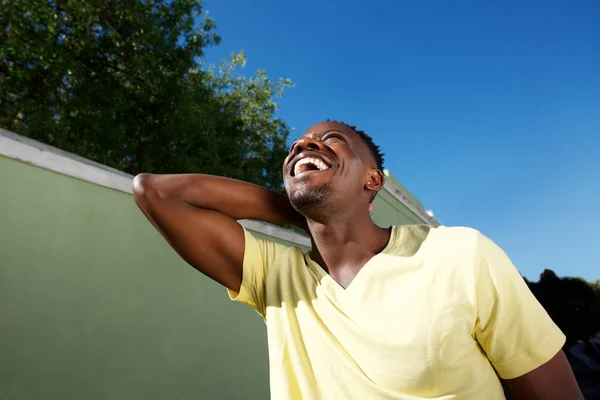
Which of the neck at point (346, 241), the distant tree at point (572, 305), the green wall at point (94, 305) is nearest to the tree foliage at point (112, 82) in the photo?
the green wall at point (94, 305)

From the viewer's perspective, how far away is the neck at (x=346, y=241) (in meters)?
1.50

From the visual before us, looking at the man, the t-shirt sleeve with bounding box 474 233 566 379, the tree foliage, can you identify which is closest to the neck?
the man

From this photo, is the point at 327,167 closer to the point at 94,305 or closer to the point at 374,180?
the point at 374,180

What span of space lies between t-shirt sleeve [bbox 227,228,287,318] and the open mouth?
0.33 meters

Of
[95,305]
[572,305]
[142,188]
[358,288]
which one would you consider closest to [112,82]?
[95,305]

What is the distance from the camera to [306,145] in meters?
1.68

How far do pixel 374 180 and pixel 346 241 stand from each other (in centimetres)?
35

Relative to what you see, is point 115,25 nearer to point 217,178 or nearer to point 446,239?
point 217,178

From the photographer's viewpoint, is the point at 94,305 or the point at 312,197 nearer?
the point at 312,197

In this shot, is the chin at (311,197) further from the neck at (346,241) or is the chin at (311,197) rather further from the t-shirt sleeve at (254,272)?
the t-shirt sleeve at (254,272)

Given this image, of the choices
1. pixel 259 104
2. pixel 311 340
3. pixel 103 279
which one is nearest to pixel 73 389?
pixel 103 279

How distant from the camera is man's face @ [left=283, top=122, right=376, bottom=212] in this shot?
4.97 ft

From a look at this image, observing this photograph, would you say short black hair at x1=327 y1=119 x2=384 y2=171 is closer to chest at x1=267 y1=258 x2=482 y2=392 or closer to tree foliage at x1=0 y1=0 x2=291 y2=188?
chest at x1=267 y1=258 x2=482 y2=392

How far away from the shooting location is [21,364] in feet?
8.91
